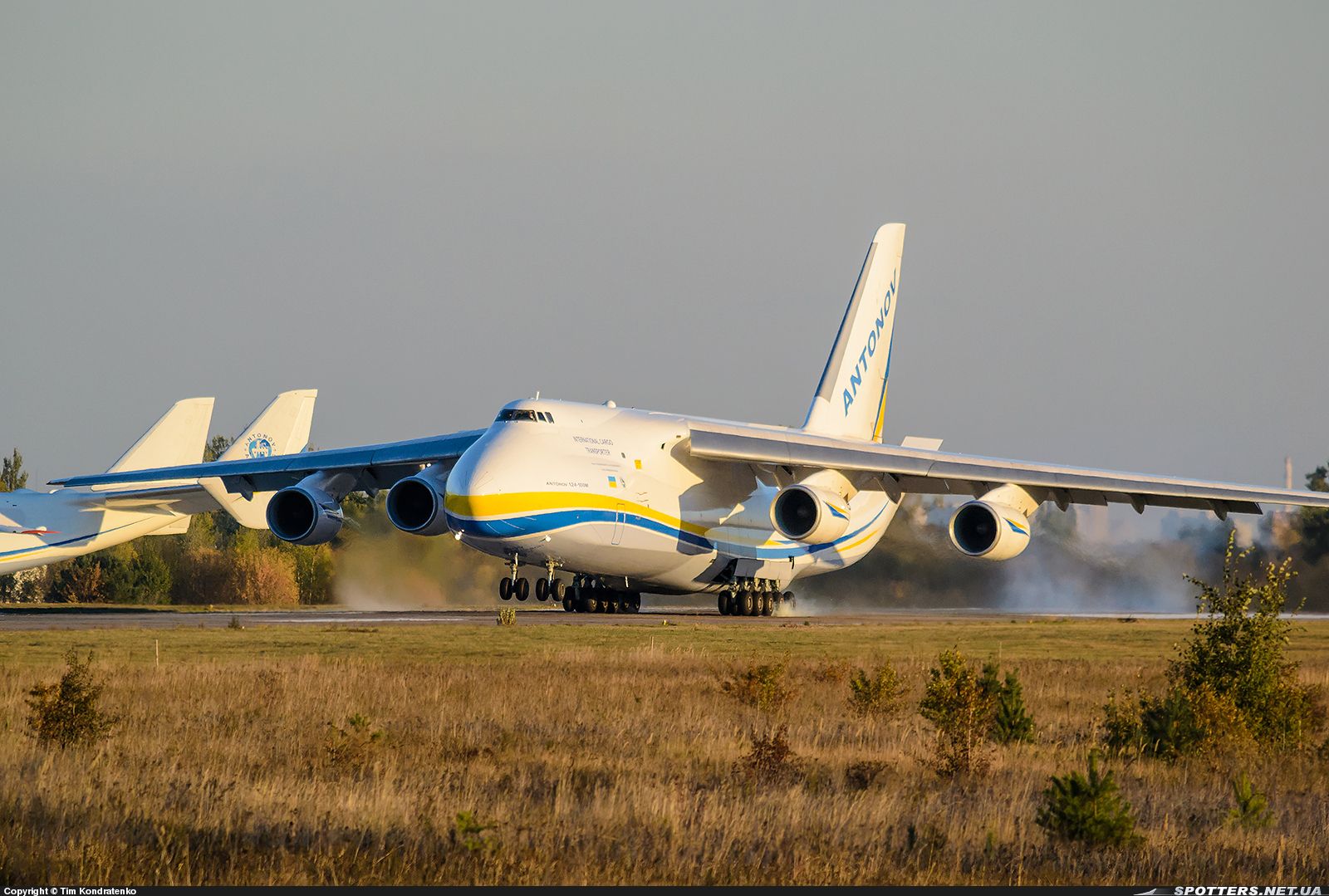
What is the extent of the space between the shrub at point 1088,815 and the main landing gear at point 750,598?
23229 millimetres

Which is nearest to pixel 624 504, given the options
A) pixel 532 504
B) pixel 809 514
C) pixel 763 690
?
pixel 532 504

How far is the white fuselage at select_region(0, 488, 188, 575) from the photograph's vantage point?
36562mm

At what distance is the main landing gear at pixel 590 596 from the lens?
31.1 meters

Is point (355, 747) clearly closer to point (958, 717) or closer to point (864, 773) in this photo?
point (864, 773)

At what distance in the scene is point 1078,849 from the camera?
315 inches

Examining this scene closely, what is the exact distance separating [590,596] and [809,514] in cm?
518

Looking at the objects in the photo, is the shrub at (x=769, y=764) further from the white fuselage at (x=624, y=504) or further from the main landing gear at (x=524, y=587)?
the main landing gear at (x=524, y=587)

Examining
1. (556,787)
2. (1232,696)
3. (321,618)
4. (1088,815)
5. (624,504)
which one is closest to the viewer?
(1088,815)

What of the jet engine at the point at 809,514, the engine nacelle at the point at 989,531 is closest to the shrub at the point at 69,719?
the jet engine at the point at 809,514

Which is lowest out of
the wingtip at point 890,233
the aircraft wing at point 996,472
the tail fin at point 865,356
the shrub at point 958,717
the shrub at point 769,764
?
the shrub at point 769,764

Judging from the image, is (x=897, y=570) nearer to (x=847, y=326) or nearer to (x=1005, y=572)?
(x=1005, y=572)

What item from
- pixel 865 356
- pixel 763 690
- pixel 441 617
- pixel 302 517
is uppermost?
pixel 865 356

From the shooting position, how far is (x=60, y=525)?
37219 mm

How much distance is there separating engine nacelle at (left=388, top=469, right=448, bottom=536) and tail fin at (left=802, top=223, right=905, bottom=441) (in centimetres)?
856
